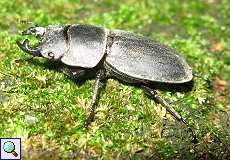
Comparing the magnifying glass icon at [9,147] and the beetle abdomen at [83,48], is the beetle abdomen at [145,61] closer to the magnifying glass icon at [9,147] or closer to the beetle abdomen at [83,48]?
the beetle abdomen at [83,48]

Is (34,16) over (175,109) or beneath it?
over

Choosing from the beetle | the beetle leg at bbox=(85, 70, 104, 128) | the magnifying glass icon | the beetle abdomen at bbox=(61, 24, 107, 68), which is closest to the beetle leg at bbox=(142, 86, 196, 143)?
the beetle

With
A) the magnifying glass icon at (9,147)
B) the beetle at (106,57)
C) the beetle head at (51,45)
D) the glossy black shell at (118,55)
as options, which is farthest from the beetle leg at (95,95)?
the magnifying glass icon at (9,147)

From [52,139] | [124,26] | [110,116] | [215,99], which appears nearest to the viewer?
[52,139]

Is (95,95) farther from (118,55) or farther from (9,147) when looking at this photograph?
(9,147)

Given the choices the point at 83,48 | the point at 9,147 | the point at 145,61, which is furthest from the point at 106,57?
the point at 9,147

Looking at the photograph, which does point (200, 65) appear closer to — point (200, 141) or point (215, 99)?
point (215, 99)

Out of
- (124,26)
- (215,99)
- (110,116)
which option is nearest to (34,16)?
(124,26)
